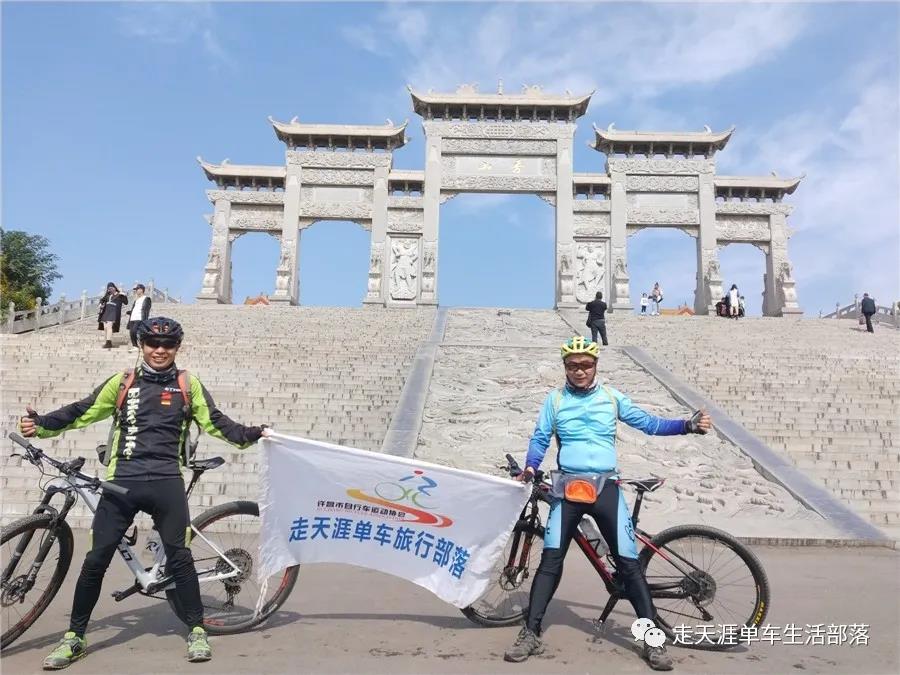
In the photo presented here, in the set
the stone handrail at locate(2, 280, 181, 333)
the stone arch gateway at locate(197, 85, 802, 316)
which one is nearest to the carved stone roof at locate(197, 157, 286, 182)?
the stone arch gateway at locate(197, 85, 802, 316)

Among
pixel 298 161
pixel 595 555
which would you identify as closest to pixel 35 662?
pixel 595 555

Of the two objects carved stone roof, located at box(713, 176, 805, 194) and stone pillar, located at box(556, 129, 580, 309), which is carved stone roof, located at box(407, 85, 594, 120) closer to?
stone pillar, located at box(556, 129, 580, 309)

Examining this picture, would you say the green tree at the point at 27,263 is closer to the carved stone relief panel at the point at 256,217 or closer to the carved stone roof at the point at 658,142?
the carved stone relief panel at the point at 256,217

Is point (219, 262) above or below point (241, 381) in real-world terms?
above

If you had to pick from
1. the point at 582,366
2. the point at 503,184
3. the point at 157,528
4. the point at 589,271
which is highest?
the point at 503,184

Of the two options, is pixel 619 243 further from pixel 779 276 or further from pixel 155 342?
pixel 155 342

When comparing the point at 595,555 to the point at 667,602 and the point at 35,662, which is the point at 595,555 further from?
the point at 35,662

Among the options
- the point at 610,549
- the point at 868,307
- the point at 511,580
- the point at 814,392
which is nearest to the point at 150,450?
the point at 511,580

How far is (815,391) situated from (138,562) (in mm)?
9870

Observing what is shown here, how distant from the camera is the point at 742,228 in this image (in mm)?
28625

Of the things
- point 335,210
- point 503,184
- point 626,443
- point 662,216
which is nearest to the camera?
point 626,443

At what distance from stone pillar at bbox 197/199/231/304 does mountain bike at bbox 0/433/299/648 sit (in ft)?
83.8

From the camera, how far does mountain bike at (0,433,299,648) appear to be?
3.05 m

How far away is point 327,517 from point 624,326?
1562 cm
